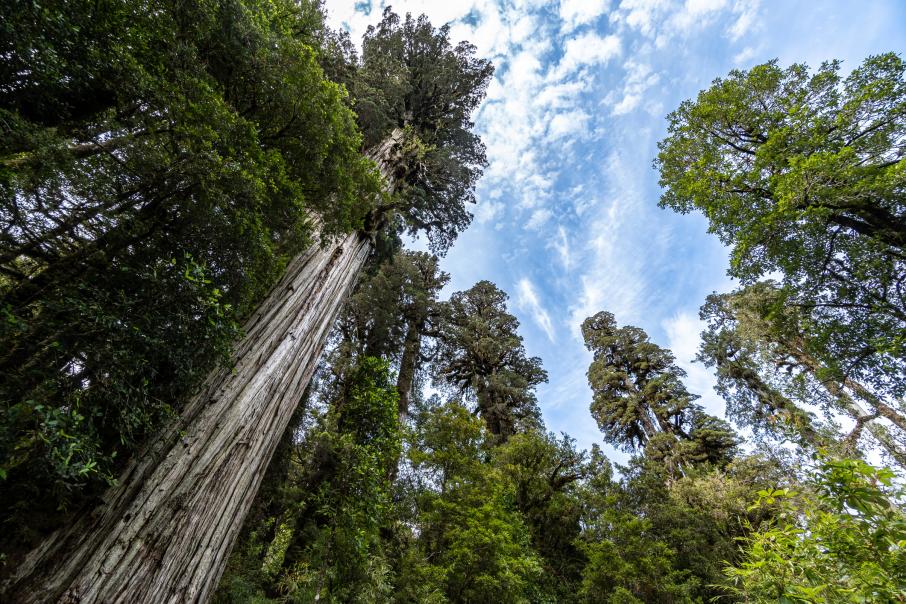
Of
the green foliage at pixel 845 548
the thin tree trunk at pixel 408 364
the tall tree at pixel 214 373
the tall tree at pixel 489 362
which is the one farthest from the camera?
the tall tree at pixel 489 362

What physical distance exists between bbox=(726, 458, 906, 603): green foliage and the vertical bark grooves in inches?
129

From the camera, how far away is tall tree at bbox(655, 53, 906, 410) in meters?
4.82

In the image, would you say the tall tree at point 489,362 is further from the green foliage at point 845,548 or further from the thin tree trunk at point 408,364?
the green foliage at point 845,548

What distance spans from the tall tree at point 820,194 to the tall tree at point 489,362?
8901 mm

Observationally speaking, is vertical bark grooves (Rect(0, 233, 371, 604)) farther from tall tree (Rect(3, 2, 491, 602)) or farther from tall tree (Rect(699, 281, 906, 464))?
tall tree (Rect(699, 281, 906, 464))

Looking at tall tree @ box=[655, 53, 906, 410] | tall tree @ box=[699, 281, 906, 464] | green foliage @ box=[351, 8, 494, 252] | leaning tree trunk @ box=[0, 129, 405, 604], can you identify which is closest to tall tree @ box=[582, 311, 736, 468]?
tall tree @ box=[699, 281, 906, 464]

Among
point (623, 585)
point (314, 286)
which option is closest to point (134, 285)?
point (314, 286)

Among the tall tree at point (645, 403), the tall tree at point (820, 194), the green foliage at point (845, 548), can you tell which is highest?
the tall tree at point (645, 403)

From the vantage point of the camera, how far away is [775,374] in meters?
11.7

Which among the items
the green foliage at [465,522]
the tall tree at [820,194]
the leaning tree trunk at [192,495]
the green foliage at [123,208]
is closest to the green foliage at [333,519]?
the green foliage at [465,522]

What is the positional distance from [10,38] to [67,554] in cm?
273

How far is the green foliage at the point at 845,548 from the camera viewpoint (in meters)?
1.50

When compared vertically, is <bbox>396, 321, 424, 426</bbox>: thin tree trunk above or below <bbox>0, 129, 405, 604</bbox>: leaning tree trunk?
above

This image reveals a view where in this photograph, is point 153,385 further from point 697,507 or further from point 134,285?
point 697,507
